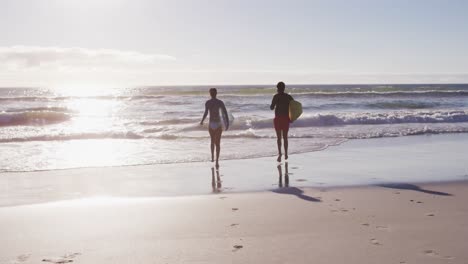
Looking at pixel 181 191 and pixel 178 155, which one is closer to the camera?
pixel 181 191

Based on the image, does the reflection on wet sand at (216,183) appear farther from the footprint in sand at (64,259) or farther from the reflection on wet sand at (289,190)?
the footprint in sand at (64,259)

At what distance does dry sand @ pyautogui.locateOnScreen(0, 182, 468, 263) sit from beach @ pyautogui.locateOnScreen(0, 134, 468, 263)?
0.01 m

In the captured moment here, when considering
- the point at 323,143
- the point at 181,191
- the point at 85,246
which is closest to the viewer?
the point at 85,246

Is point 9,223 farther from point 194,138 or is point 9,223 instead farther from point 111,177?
point 194,138

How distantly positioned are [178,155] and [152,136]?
179 inches

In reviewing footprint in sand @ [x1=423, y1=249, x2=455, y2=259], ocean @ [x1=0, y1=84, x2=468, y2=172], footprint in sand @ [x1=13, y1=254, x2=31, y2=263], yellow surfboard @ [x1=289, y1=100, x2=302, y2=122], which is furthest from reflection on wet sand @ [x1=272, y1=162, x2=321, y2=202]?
footprint in sand @ [x1=13, y1=254, x2=31, y2=263]

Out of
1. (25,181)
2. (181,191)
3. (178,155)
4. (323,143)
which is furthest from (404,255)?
(323,143)

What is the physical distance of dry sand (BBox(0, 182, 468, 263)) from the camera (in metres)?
4.44

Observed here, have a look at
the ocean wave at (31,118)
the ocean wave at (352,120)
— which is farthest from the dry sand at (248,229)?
the ocean wave at (31,118)

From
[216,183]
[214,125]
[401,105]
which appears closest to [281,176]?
[216,183]

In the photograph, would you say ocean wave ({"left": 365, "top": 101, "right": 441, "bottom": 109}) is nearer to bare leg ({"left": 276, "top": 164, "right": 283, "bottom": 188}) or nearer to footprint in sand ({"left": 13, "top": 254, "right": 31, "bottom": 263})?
bare leg ({"left": 276, "top": 164, "right": 283, "bottom": 188})

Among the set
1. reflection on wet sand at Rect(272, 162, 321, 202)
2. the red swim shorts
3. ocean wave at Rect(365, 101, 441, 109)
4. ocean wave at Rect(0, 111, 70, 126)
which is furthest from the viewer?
ocean wave at Rect(365, 101, 441, 109)

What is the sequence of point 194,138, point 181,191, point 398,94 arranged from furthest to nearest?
1. point 398,94
2. point 194,138
3. point 181,191

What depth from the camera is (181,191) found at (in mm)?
7613
